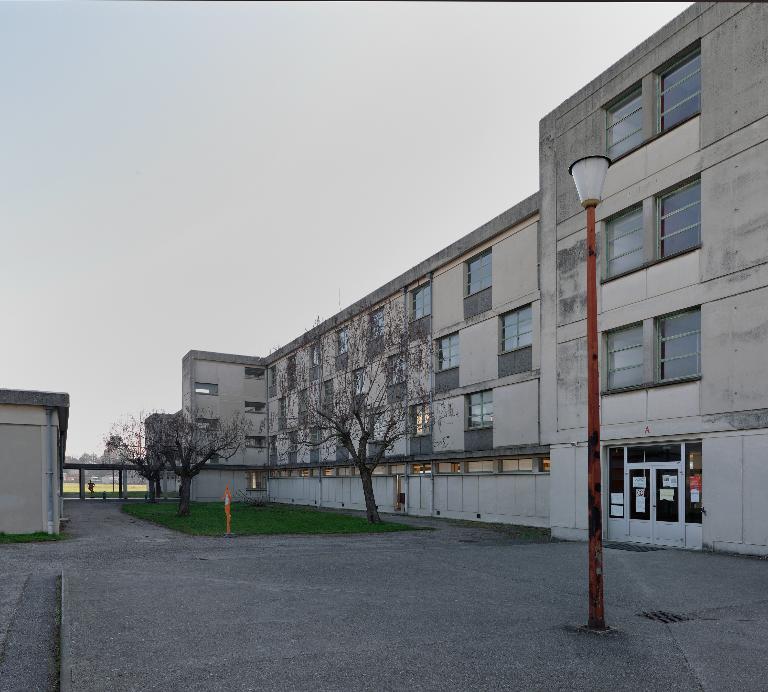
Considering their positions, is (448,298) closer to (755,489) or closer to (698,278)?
(698,278)

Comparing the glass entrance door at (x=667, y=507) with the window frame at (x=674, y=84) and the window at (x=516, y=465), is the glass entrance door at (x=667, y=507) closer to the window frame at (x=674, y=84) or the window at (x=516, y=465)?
the window at (x=516, y=465)

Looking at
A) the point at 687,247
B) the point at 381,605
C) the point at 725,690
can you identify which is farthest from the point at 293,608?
the point at 687,247

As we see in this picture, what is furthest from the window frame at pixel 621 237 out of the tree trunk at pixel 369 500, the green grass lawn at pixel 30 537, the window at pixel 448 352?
the green grass lawn at pixel 30 537

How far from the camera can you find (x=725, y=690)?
17.9 feet

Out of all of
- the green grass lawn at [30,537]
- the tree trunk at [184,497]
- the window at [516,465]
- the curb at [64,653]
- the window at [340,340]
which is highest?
the window at [340,340]

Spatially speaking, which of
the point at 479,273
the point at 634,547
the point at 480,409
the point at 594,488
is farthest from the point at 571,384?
the point at 594,488

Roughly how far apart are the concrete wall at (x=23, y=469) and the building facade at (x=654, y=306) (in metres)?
14.6

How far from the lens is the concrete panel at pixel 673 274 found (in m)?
16.2

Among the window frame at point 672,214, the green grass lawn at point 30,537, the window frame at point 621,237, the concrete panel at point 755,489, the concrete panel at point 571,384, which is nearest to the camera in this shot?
the concrete panel at point 755,489

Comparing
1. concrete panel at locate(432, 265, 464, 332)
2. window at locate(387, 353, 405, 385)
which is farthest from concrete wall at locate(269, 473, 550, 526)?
concrete panel at locate(432, 265, 464, 332)

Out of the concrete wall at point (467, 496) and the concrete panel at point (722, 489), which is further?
the concrete wall at point (467, 496)

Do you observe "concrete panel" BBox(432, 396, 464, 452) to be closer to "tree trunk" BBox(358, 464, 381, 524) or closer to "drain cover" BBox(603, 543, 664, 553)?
"tree trunk" BBox(358, 464, 381, 524)

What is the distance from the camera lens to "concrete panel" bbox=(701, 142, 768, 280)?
14750 mm

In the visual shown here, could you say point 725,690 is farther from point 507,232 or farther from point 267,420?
point 267,420
